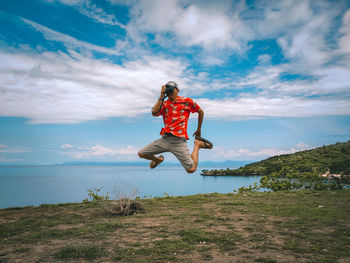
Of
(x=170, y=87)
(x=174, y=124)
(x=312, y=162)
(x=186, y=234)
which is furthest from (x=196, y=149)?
(x=312, y=162)

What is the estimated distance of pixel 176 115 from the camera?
5.77 m

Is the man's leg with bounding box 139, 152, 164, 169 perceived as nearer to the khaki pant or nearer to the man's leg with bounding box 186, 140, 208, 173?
the khaki pant

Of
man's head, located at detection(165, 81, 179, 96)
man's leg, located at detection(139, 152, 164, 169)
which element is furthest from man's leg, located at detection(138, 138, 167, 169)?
man's head, located at detection(165, 81, 179, 96)

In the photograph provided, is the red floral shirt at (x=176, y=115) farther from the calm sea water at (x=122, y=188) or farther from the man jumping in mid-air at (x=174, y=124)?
the calm sea water at (x=122, y=188)

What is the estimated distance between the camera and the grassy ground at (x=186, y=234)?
4.29 m

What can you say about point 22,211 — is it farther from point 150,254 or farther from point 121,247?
point 150,254

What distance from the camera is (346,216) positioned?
7004 mm

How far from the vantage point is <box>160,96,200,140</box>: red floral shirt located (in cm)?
576

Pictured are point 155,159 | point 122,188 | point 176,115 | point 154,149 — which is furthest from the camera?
point 122,188

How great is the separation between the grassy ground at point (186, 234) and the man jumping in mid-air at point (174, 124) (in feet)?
5.81

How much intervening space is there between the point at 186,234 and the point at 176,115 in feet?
8.74

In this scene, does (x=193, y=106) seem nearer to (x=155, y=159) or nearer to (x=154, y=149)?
(x=154, y=149)

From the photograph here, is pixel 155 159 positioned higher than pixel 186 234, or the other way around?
pixel 155 159

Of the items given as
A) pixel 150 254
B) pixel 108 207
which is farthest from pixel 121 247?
pixel 108 207
